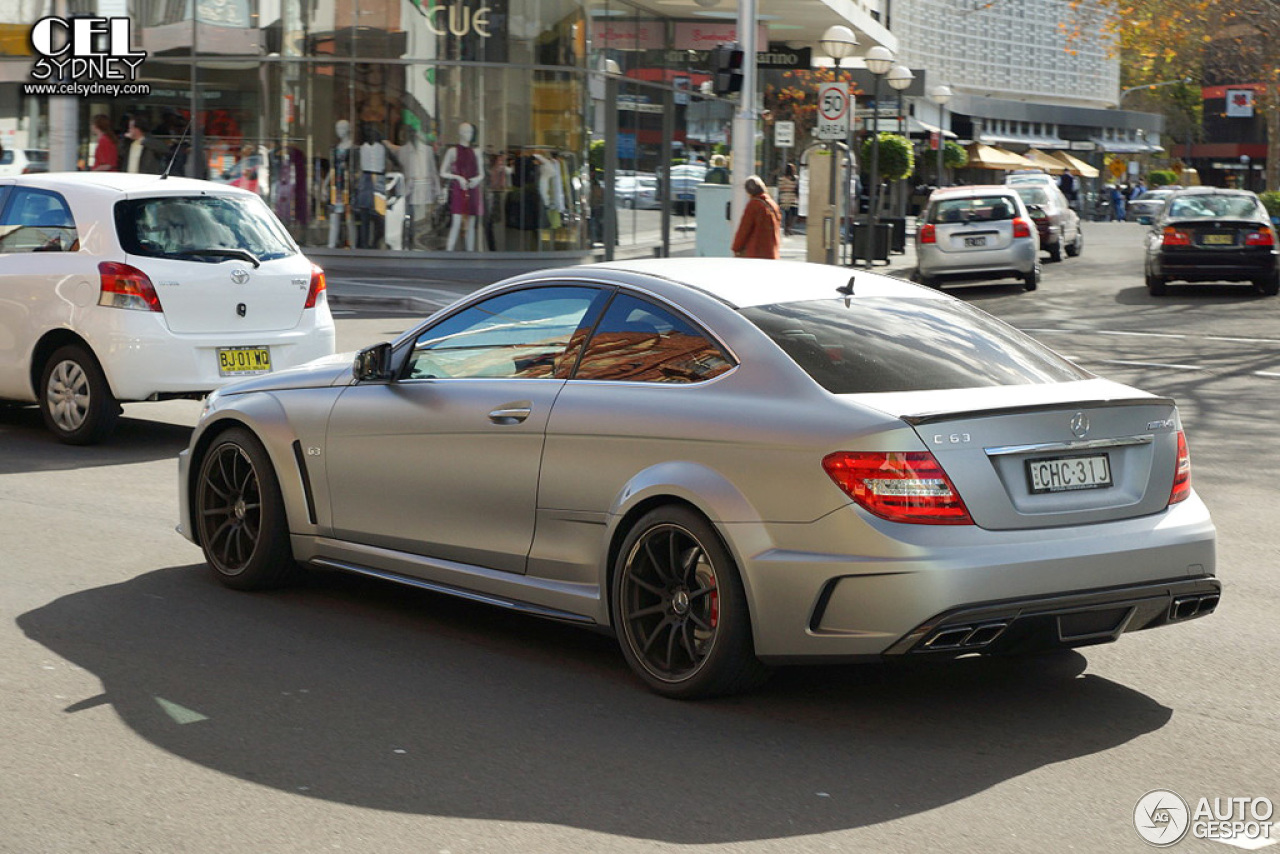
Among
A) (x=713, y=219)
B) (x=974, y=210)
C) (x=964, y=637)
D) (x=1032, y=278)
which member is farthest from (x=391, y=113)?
(x=964, y=637)

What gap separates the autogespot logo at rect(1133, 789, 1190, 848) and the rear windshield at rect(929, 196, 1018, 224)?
22.5 meters

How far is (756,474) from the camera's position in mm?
5270

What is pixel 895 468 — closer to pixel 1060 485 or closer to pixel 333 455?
pixel 1060 485

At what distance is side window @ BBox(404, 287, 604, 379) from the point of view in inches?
244

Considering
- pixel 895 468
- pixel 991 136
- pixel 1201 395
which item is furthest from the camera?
pixel 991 136

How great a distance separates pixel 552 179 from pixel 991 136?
81161mm

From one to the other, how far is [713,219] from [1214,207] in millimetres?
8569

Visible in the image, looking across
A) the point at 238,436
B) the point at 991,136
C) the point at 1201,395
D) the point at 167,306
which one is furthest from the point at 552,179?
the point at 991,136

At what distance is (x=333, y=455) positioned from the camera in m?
6.83

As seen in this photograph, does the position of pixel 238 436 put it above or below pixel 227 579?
above

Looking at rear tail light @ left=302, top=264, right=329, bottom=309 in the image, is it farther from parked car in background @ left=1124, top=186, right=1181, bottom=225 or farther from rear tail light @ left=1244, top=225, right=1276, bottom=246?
parked car in background @ left=1124, top=186, right=1181, bottom=225

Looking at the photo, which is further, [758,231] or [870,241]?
[870,241]

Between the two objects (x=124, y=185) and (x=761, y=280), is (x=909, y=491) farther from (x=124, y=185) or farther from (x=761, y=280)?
(x=124, y=185)

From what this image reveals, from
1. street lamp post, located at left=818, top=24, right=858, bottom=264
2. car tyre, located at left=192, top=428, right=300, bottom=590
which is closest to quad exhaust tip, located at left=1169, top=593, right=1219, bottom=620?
car tyre, located at left=192, top=428, right=300, bottom=590
